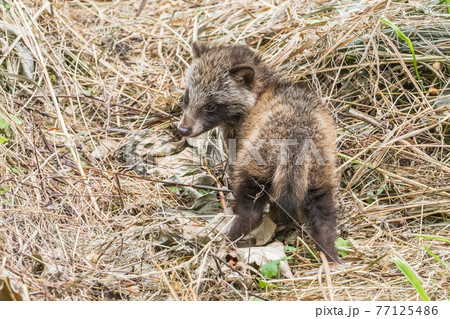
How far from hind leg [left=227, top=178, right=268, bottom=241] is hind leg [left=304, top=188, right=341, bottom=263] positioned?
14.8 inches

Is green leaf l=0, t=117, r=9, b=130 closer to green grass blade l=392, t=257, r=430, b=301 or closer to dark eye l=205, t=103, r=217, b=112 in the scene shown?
dark eye l=205, t=103, r=217, b=112

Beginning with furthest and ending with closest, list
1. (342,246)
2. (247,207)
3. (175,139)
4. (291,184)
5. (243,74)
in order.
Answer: (175,139) < (243,74) < (247,207) < (342,246) < (291,184)

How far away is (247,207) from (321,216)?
60 centimetres

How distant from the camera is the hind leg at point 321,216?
4227 millimetres

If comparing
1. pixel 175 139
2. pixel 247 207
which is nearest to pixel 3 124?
pixel 175 139

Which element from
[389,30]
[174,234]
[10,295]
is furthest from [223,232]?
[389,30]

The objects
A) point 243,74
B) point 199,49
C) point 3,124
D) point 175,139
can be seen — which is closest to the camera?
point 3,124

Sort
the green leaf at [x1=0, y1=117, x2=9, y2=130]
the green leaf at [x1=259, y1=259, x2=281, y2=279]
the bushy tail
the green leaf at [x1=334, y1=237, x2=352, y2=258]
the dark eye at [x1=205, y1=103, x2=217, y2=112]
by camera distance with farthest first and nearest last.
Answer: the dark eye at [x1=205, y1=103, x2=217, y2=112] < the green leaf at [x1=0, y1=117, x2=9, y2=130] < the green leaf at [x1=334, y1=237, x2=352, y2=258] < the bushy tail < the green leaf at [x1=259, y1=259, x2=281, y2=279]

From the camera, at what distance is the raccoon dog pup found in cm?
423

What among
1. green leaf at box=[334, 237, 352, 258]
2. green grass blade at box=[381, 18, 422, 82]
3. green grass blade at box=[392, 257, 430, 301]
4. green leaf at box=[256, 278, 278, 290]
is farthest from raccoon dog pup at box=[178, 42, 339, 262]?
green grass blade at box=[381, 18, 422, 82]

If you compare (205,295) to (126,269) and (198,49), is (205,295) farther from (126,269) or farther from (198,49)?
(198,49)

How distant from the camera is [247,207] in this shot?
4469 millimetres

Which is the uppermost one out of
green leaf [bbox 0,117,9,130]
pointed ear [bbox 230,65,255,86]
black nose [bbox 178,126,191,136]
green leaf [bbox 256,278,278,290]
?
pointed ear [bbox 230,65,255,86]

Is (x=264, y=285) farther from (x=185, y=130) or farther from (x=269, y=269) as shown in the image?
(x=185, y=130)
